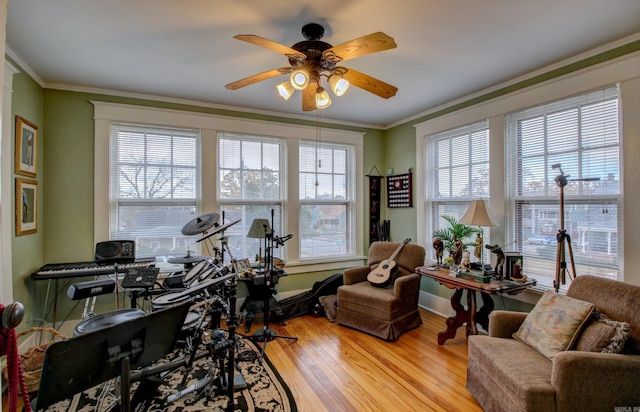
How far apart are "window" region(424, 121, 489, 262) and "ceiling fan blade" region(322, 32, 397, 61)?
210 centimetres

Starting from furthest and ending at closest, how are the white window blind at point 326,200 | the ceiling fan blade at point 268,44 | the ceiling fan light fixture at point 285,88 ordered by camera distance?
the white window blind at point 326,200 → the ceiling fan light fixture at point 285,88 → the ceiling fan blade at point 268,44

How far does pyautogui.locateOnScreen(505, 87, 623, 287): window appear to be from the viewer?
8.38ft

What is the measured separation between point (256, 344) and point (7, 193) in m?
2.39

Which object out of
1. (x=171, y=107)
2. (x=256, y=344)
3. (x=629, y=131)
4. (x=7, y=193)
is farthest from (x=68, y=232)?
(x=629, y=131)

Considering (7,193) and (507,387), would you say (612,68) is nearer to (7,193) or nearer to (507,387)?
(507,387)

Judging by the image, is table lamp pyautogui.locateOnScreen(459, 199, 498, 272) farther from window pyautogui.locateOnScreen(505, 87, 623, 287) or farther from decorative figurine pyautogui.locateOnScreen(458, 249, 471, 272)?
window pyautogui.locateOnScreen(505, 87, 623, 287)

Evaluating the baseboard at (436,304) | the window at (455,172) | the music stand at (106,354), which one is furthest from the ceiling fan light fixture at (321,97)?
the baseboard at (436,304)

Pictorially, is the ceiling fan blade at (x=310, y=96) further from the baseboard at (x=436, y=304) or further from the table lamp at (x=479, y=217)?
the baseboard at (x=436, y=304)

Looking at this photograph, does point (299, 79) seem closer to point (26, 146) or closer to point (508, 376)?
point (508, 376)

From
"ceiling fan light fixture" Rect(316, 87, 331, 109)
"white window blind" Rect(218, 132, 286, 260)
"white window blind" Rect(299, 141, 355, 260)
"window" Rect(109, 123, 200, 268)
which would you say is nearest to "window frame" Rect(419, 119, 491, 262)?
"white window blind" Rect(299, 141, 355, 260)

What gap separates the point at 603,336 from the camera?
6.01ft

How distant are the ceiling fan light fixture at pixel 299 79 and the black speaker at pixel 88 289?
2304 mm

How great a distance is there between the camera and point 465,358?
282 centimetres

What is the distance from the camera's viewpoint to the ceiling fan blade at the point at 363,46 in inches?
71.1
